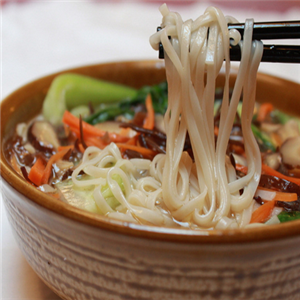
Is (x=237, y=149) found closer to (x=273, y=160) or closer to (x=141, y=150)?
(x=273, y=160)

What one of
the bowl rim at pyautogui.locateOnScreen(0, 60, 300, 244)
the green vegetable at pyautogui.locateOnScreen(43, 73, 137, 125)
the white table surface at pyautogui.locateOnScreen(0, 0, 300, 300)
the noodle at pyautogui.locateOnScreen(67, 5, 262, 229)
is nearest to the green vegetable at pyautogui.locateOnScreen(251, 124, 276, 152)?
the noodle at pyautogui.locateOnScreen(67, 5, 262, 229)

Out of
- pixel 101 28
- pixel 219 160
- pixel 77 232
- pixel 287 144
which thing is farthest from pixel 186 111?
pixel 101 28

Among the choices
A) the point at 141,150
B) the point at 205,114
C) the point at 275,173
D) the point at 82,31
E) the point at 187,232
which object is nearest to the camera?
the point at 187,232

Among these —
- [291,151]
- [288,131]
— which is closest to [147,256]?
[291,151]

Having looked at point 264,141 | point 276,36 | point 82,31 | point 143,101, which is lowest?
point 264,141

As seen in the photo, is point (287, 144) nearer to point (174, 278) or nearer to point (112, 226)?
point (174, 278)

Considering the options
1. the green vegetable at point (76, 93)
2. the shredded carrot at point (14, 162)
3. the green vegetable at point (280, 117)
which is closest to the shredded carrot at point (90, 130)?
the green vegetable at point (76, 93)
